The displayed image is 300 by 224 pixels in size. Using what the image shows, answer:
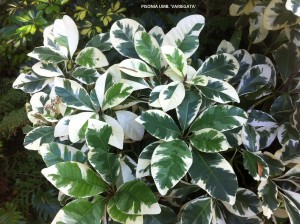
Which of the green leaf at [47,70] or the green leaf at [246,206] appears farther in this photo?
the green leaf at [47,70]

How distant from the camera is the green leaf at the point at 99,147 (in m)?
0.72

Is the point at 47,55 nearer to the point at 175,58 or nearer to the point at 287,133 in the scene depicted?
the point at 175,58

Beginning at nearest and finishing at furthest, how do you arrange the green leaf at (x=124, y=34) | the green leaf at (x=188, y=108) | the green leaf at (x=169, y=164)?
the green leaf at (x=169, y=164), the green leaf at (x=188, y=108), the green leaf at (x=124, y=34)

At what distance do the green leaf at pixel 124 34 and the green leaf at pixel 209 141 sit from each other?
0.30m

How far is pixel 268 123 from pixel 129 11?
2.60 ft

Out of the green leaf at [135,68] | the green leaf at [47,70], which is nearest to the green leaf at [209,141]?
the green leaf at [135,68]

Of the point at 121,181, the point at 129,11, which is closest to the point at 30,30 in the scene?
the point at 129,11

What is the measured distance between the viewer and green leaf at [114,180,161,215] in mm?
683

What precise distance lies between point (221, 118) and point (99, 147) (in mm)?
285

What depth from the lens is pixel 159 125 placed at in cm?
74

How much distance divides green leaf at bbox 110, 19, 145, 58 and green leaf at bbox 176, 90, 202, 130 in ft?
0.67

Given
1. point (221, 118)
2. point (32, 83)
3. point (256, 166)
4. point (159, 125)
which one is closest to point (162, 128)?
point (159, 125)

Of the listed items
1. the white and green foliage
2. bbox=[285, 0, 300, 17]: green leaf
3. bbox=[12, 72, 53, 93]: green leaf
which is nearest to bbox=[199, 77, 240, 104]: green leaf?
the white and green foliage

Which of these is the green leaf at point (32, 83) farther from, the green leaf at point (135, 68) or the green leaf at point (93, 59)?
the green leaf at point (135, 68)
